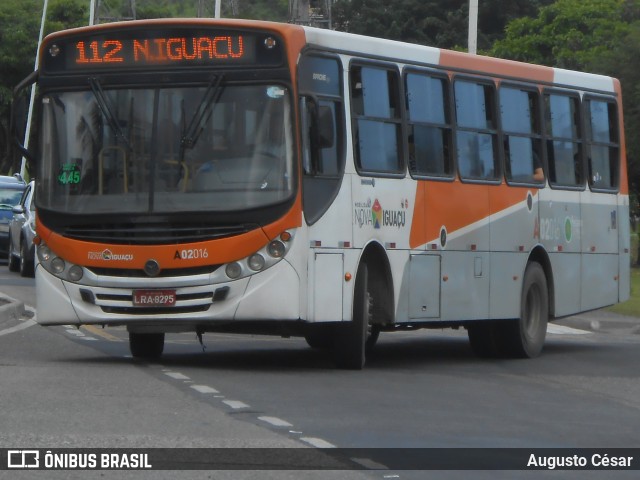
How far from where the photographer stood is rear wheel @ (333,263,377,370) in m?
15.2

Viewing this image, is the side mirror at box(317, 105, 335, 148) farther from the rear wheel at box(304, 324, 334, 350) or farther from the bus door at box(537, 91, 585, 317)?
the bus door at box(537, 91, 585, 317)

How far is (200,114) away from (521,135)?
16.5ft

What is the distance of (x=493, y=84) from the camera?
18.1 meters

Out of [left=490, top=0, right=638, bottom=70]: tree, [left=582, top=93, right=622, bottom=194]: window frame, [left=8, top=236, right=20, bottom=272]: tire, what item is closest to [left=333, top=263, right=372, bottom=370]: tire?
[left=582, top=93, right=622, bottom=194]: window frame

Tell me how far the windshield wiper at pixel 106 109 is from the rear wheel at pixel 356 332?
7.82ft

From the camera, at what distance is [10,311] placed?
2133 cm

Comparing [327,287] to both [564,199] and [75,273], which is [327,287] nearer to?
[75,273]

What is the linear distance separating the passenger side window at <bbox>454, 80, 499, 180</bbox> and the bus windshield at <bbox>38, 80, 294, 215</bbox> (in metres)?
3.22

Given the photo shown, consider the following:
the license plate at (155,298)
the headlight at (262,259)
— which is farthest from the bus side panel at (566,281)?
the license plate at (155,298)

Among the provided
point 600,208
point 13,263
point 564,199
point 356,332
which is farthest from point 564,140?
point 13,263

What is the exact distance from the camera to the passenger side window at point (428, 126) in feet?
54.2

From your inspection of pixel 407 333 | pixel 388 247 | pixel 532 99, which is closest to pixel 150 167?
→ pixel 388 247

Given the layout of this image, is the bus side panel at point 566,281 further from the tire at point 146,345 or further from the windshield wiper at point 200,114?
the windshield wiper at point 200,114

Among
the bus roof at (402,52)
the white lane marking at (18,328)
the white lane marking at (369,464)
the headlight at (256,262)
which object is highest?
the bus roof at (402,52)
